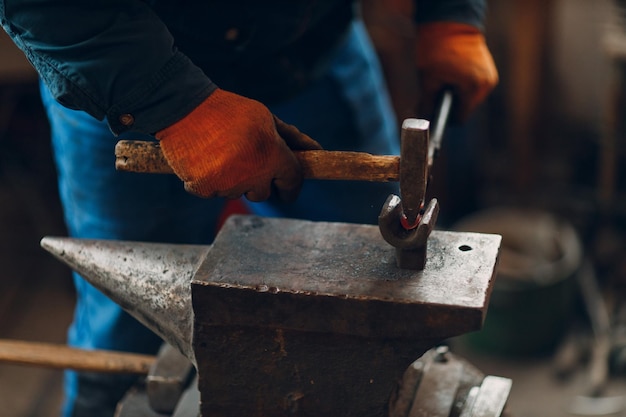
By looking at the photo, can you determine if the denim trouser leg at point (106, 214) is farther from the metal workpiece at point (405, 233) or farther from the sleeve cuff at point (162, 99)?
the metal workpiece at point (405, 233)

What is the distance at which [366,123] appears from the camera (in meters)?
2.12

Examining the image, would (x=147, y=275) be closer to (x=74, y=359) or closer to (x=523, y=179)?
(x=74, y=359)

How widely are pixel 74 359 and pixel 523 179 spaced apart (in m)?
2.50

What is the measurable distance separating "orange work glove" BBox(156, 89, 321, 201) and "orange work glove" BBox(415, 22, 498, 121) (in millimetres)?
657

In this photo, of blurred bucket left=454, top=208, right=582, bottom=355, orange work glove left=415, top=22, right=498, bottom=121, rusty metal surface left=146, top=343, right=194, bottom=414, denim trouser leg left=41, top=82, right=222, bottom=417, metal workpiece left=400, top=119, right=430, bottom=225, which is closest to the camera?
metal workpiece left=400, top=119, right=430, bottom=225

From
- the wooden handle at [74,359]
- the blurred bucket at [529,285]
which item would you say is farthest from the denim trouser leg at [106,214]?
the blurred bucket at [529,285]

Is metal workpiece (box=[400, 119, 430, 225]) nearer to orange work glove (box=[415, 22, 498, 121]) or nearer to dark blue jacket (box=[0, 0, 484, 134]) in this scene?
dark blue jacket (box=[0, 0, 484, 134])

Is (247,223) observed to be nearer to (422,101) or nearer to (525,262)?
(422,101)

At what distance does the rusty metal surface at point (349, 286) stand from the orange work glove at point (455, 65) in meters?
0.62

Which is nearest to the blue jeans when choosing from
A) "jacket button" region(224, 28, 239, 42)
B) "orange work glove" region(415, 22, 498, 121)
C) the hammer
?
"orange work glove" region(415, 22, 498, 121)

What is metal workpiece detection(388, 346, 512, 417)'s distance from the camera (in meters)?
1.43

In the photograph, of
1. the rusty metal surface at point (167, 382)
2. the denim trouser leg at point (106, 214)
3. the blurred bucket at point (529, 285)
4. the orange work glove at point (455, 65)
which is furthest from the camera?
the blurred bucket at point (529, 285)

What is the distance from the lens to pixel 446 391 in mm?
1490

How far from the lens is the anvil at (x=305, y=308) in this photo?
50.7 inches
